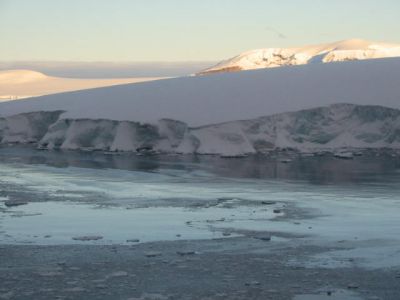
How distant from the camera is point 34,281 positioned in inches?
203

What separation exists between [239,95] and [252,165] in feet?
17.9

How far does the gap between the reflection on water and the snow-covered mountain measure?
171 feet

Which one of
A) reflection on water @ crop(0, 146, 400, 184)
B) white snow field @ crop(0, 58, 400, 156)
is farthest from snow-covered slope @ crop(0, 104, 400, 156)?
reflection on water @ crop(0, 146, 400, 184)

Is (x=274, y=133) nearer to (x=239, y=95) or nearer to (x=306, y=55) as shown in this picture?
(x=239, y=95)

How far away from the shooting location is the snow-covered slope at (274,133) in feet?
57.2

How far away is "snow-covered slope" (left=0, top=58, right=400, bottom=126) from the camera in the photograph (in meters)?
18.0

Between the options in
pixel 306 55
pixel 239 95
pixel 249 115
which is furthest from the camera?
pixel 306 55

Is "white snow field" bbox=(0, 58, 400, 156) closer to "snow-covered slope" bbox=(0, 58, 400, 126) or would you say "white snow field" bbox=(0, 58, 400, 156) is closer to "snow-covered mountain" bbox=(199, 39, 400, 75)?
"snow-covered slope" bbox=(0, 58, 400, 126)

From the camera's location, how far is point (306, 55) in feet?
250

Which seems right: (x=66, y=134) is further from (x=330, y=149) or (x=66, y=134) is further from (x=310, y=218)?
(x=310, y=218)

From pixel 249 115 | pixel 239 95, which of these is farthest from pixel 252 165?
pixel 239 95

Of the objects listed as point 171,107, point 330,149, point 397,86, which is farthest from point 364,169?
point 171,107

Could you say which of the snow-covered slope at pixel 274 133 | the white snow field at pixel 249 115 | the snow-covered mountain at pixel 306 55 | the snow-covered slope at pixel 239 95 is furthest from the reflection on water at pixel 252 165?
the snow-covered mountain at pixel 306 55

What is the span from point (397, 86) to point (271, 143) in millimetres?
3410
